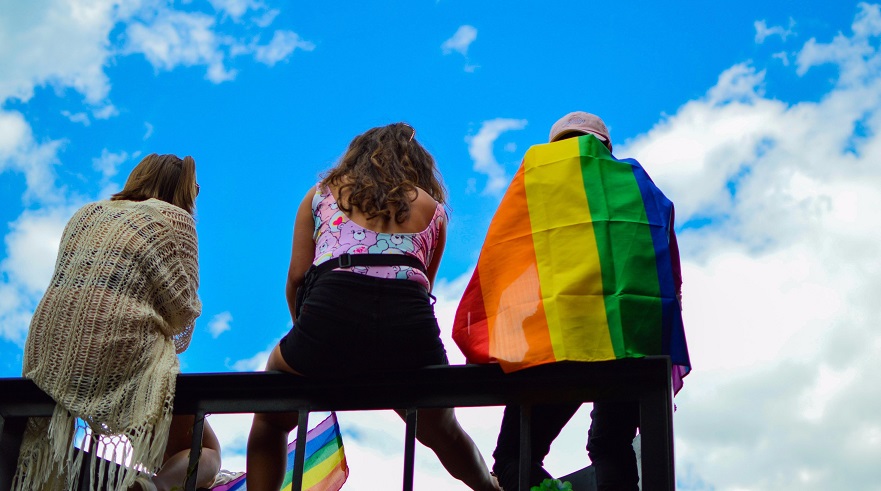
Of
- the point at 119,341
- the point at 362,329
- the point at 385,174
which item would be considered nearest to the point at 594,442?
the point at 362,329

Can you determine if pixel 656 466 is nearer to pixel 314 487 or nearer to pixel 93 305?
pixel 93 305

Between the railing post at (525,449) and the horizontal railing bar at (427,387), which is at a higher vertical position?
the horizontal railing bar at (427,387)

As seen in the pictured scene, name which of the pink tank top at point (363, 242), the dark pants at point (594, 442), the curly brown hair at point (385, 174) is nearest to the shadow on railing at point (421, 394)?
the pink tank top at point (363, 242)

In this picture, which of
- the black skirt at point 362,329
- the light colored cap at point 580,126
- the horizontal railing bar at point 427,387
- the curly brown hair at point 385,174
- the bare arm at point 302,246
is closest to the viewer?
the horizontal railing bar at point 427,387

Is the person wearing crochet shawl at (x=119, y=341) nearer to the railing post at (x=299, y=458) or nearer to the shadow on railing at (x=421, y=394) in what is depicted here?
the shadow on railing at (x=421, y=394)

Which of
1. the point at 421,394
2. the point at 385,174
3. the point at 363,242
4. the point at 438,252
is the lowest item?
the point at 421,394

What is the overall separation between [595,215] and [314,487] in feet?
7.44

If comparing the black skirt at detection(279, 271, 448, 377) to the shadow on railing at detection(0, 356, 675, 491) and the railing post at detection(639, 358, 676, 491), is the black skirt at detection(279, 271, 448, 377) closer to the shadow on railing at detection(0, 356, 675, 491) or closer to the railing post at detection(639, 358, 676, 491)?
the shadow on railing at detection(0, 356, 675, 491)

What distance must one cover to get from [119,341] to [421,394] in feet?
3.44

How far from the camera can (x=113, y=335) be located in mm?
3361

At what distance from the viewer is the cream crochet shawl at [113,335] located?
316 cm

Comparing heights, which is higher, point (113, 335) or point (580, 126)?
point (580, 126)

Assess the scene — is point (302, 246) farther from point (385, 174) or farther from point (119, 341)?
point (119, 341)

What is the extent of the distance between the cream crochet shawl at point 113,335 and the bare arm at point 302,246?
39 cm
